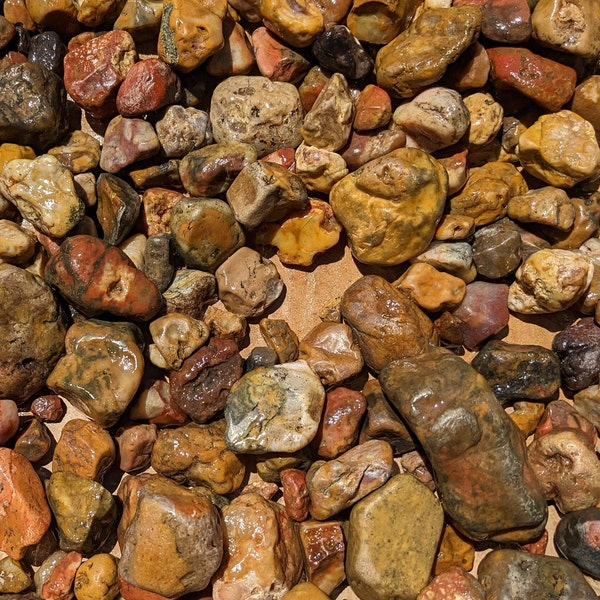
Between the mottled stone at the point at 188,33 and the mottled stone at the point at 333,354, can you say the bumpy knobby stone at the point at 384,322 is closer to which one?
the mottled stone at the point at 333,354

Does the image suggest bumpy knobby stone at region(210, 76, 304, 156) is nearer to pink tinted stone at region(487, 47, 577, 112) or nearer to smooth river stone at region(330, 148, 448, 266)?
smooth river stone at region(330, 148, 448, 266)

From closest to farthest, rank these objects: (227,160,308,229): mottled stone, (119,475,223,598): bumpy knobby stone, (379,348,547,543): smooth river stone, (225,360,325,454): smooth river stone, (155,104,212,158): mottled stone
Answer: (119,475,223,598): bumpy knobby stone
(379,348,547,543): smooth river stone
(225,360,325,454): smooth river stone
(227,160,308,229): mottled stone
(155,104,212,158): mottled stone

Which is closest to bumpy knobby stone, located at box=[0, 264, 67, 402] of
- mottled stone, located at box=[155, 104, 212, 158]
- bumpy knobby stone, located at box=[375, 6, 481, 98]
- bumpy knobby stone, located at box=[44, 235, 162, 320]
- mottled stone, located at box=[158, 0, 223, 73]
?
bumpy knobby stone, located at box=[44, 235, 162, 320]

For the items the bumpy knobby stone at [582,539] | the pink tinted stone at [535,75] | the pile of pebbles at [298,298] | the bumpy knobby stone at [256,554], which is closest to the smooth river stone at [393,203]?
the pile of pebbles at [298,298]

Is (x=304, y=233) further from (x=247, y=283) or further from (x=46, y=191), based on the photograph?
(x=46, y=191)

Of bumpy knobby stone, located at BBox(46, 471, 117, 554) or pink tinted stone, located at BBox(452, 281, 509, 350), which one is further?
pink tinted stone, located at BBox(452, 281, 509, 350)

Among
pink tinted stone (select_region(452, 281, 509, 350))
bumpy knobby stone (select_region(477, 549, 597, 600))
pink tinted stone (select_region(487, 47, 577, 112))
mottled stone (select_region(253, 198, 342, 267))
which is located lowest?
bumpy knobby stone (select_region(477, 549, 597, 600))
